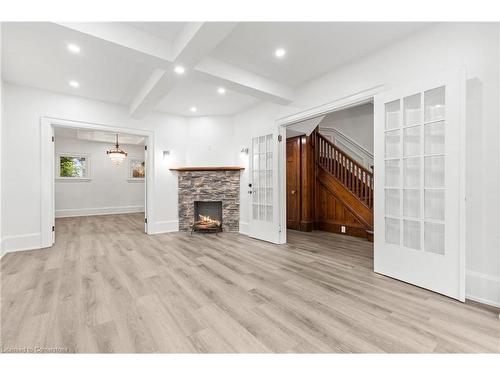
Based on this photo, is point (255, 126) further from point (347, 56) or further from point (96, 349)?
point (96, 349)

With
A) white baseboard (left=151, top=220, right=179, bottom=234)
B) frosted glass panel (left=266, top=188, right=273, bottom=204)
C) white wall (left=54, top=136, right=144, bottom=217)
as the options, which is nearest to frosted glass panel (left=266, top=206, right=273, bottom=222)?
frosted glass panel (left=266, top=188, right=273, bottom=204)

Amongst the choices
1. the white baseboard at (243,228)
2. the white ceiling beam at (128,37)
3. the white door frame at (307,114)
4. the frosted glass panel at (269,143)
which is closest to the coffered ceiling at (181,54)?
the white ceiling beam at (128,37)

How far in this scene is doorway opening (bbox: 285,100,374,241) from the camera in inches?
195

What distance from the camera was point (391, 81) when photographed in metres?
2.77

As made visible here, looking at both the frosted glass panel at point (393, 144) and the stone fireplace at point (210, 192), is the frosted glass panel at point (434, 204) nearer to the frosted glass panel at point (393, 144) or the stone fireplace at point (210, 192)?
the frosted glass panel at point (393, 144)

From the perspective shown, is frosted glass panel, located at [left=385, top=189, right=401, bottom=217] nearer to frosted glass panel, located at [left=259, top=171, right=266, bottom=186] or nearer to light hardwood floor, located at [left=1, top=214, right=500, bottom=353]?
light hardwood floor, located at [left=1, top=214, right=500, bottom=353]

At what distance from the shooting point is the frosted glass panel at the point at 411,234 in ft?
8.08

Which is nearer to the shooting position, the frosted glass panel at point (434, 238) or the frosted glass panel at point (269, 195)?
the frosted glass panel at point (434, 238)

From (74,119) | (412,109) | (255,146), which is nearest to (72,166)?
(74,119)

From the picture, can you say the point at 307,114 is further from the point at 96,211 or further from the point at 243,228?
the point at 96,211

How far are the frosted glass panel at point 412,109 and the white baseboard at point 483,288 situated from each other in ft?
5.34

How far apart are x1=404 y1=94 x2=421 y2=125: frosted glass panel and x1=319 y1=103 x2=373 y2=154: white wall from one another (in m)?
3.73

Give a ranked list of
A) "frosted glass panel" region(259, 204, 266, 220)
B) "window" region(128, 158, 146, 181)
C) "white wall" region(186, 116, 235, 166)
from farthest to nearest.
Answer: "window" region(128, 158, 146, 181) < "white wall" region(186, 116, 235, 166) < "frosted glass panel" region(259, 204, 266, 220)

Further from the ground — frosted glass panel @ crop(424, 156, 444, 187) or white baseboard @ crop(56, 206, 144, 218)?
frosted glass panel @ crop(424, 156, 444, 187)
